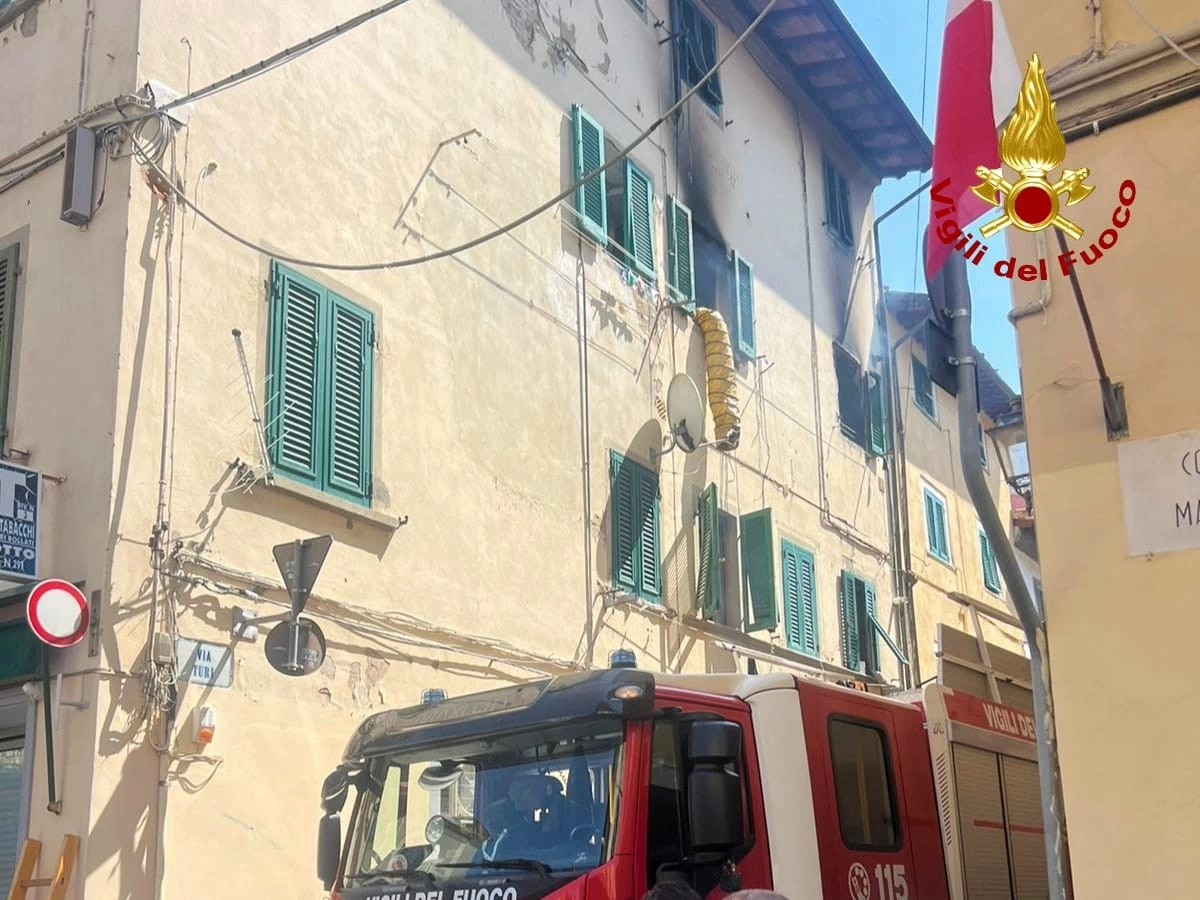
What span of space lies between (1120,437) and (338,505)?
503 cm

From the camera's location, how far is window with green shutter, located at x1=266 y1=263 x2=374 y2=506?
866 cm

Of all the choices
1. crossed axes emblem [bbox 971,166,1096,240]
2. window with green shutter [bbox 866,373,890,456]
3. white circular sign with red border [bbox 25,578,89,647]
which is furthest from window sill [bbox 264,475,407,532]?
window with green shutter [bbox 866,373,890,456]

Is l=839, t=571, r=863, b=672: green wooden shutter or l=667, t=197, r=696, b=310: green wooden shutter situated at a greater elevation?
l=667, t=197, r=696, b=310: green wooden shutter

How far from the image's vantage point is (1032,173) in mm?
5316

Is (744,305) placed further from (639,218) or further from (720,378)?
(639,218)

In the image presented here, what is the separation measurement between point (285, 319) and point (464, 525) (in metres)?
2.10

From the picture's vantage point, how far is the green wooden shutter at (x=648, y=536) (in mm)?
12052

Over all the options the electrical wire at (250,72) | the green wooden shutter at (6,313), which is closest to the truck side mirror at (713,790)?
the electrical wire at (250,72)

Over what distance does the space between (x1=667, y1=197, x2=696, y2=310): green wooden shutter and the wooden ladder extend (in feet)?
26.9

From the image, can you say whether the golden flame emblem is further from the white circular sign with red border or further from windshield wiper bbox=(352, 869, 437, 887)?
the white circular sign with red border

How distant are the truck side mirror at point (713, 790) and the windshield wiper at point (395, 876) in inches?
42.4

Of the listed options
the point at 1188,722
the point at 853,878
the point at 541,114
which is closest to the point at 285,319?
the point at 541,114

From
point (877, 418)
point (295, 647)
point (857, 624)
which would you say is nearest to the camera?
point (295, 647)

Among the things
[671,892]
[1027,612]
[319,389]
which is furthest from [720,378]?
[671,892]
